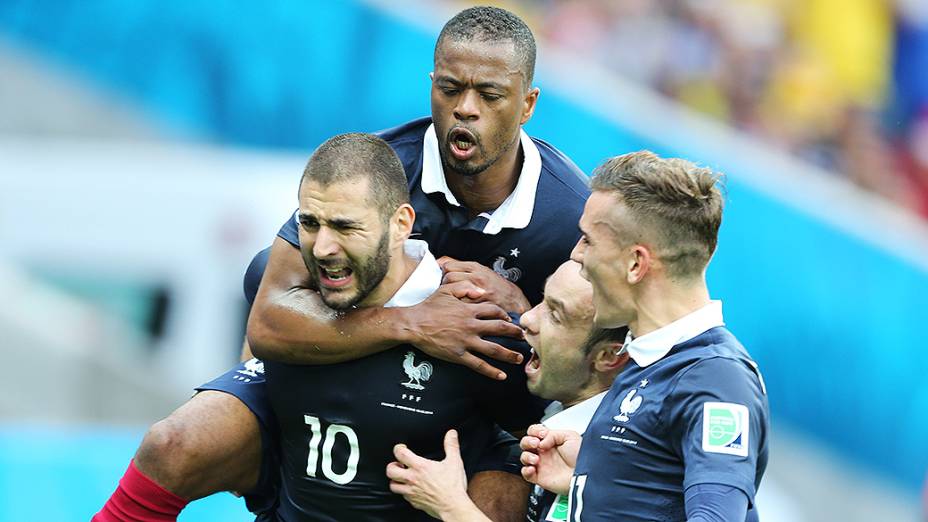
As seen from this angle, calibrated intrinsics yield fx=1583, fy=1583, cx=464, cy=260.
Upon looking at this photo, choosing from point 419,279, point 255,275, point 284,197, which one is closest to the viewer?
point 419,279

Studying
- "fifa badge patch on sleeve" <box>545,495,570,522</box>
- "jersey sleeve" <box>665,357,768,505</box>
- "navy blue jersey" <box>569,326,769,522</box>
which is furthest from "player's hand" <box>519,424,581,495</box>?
"jersey sleeve" <box>665,357,768,505</box>

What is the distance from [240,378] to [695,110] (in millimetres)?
7081

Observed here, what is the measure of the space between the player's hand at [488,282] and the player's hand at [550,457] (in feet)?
1.68

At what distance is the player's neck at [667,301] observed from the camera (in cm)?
450

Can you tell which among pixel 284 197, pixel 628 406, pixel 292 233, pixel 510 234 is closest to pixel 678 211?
pixel 628 406

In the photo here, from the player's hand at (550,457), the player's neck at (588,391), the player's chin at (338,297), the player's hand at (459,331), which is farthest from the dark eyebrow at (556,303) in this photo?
the player's chin at (338,297)

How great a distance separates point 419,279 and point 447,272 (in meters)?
0.10

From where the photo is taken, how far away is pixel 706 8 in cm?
1247

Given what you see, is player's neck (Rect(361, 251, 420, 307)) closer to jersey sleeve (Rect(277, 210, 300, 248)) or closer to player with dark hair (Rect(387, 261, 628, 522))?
jersey sleeve (Rect(277, 210, 300, 248))

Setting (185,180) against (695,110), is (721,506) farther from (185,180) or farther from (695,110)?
(695,110)

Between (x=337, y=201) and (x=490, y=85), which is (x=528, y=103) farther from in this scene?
(x=337, y=201)

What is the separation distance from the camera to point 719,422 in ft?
13.7

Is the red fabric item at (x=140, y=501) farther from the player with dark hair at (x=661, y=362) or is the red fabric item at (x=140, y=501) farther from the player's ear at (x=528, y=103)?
the player's ear at (x=528, y=103)

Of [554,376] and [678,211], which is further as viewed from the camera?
[554,376]
